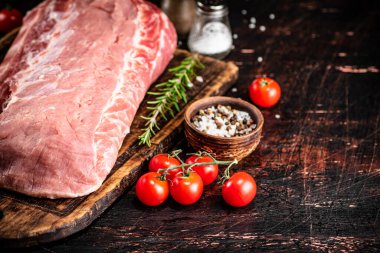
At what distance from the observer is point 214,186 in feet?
8.87

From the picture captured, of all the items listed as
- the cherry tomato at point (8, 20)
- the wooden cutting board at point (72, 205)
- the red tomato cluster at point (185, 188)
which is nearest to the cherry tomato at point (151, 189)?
the red tomato cluster at point (185, 188)

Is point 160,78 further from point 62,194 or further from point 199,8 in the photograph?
point 62,194

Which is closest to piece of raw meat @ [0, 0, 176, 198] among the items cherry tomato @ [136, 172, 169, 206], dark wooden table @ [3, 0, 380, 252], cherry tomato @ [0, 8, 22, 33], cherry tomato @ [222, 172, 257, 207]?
cherry tomato @ [136, 172, 169, 206]

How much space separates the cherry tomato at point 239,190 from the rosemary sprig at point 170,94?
1.64 ft

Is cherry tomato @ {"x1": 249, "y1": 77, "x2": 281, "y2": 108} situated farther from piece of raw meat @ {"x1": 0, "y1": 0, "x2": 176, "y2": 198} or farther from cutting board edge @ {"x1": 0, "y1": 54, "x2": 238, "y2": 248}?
cutting board edge @ {"x1": 0, "y1": 54, "x2": 238, "y2": 248}

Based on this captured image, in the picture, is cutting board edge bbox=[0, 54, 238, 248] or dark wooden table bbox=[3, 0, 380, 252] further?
dark wooden table bbox=[3, 0, 380, 252]

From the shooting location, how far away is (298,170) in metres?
2.81

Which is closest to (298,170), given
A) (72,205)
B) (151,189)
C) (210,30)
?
(151,189)

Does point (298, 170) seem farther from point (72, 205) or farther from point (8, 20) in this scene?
point (8, 20)

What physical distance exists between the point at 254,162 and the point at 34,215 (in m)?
1.18

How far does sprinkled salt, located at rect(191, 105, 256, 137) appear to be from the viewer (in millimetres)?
2773

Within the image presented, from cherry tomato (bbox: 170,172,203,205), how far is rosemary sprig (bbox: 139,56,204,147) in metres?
0.34

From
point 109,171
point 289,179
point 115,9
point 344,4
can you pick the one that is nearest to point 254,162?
point 289,179

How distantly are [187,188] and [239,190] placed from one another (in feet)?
0.80
